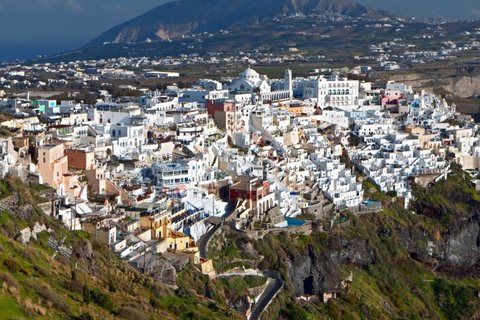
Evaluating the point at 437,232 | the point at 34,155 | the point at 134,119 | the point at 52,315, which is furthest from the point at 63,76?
the point at 52,315

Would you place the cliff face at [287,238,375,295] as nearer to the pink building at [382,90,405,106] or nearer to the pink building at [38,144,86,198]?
the pink building at [38,144,86,198]

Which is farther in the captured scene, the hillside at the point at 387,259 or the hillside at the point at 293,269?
the hillside at the point at 387,259

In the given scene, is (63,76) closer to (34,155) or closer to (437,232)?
(437,232)

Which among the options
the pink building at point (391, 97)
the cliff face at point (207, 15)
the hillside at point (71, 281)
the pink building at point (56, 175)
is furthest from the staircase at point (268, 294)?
the cliff face at point (207, 15)

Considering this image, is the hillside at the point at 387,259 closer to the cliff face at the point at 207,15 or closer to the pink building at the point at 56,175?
the pink building at the point at 56,175

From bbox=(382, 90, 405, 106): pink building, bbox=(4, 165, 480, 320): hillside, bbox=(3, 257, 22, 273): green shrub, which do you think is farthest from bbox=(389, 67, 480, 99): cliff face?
bbox=(3, 257, 22, 273): green shrub

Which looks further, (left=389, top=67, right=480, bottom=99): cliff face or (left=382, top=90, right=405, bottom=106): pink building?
(left=389, top=67, right=480, bottom=99): cliff face
